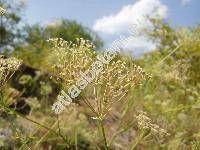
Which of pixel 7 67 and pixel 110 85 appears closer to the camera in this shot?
pixel 110 85

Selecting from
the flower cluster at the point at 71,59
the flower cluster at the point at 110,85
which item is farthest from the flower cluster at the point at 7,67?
the flower cluster at the point at 110,85

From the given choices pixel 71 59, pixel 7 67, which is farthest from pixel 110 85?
pixel 7 67

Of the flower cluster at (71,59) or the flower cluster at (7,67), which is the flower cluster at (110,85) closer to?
the flower cluster at (71,59)

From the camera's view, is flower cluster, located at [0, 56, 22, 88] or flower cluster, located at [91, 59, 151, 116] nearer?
flower cluster, located at [91, 59, 151, 116]

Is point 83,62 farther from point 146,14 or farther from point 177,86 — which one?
point 146,14

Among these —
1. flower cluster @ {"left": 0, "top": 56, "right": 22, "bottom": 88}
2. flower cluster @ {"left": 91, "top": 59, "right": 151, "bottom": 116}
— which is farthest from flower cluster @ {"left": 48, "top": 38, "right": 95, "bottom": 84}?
flower cluster @ {"left": 0, "top": 56, "right": 22, "bottom": 88}

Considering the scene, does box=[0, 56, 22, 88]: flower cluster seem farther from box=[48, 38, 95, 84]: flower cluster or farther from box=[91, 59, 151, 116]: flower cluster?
box=[91, 59, 151, 116]: flower cluster

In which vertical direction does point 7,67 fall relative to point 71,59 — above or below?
below

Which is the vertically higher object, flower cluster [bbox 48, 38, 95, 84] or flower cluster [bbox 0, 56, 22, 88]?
flower cluster [bbox 48, 38, 95, 84]

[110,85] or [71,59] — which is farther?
[71,59]

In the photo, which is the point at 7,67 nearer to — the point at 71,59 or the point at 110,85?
the point at 71,59

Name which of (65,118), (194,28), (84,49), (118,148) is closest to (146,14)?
(194,28)
